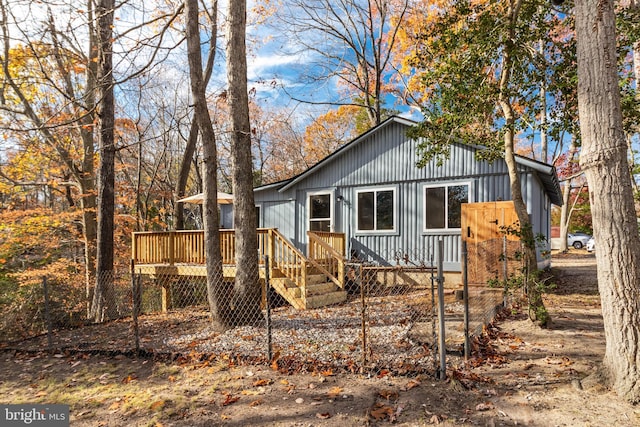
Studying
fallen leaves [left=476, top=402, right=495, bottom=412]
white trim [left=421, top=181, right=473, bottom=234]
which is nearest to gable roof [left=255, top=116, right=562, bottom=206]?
white trim [left=421, top=181, right=473, bottom=234]

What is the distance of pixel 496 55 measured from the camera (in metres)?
6.43

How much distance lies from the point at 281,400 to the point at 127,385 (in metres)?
2.08

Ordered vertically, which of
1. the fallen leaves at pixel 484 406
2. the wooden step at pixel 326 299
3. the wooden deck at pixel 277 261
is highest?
the wooden deck at pixel 277 261

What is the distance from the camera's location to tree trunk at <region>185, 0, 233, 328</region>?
6.68 metres

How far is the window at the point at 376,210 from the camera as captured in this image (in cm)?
1210

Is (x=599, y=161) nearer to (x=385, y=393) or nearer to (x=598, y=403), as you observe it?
(x=598, y=403)

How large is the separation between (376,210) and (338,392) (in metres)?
8.80

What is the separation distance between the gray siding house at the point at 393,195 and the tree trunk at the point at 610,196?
634 centimetres

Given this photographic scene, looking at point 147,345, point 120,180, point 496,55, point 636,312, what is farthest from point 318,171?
point 120,180

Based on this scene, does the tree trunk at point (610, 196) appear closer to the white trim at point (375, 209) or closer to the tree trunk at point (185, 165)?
the white trim at point (375, 209)

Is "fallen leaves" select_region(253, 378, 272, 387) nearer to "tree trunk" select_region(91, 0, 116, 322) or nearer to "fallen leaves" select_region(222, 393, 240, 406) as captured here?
"fallen leaves" select_region(222, 393, 240, 406)

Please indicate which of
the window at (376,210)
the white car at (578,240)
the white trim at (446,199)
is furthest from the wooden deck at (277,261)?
the white car at (578,240)

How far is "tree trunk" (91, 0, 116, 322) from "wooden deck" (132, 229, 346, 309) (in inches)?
34.6

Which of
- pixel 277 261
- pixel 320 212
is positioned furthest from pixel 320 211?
pixel 277 261
